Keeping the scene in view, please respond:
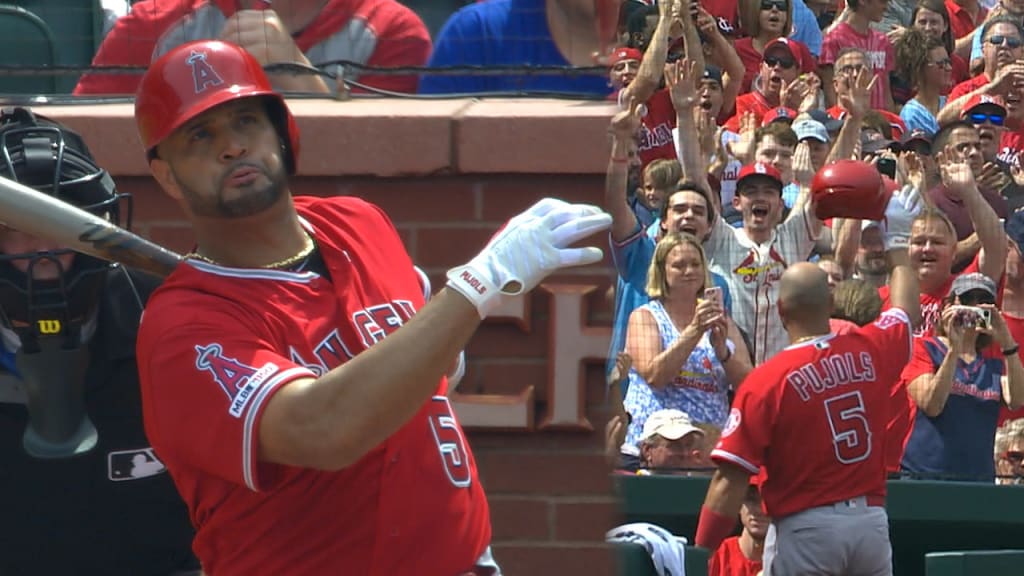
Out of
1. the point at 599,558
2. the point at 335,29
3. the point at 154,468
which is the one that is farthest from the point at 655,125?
the point at 154,468

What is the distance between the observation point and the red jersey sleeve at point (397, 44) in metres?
3.94

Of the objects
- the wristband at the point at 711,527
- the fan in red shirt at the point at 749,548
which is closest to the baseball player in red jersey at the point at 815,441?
the wristband at the point at 711,527

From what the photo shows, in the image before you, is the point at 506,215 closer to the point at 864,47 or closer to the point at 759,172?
the point at 759,172

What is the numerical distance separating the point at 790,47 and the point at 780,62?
13 cm

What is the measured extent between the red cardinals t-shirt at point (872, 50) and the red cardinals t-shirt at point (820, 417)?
2844 millimetres

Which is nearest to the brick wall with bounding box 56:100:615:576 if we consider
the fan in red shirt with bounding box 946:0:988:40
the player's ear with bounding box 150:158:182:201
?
the player's ear with bounding box 150:158:182:201

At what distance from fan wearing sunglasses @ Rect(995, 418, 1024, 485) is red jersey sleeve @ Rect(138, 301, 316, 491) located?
3914 mm

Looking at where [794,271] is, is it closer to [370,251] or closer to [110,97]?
[110,97]

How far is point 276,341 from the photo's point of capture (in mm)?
2561

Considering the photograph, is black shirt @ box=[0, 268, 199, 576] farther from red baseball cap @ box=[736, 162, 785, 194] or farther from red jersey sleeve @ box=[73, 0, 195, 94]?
red baseball cap @ box=[736, 162, 785, 194]

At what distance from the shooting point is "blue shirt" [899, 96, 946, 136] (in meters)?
7.60

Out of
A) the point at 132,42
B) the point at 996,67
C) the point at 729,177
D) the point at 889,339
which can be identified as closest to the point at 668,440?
the point at 889,339

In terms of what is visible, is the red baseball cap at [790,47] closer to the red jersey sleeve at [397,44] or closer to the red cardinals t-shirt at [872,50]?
the red cardinals t-shirt at [872,50]

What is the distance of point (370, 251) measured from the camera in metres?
2.77
